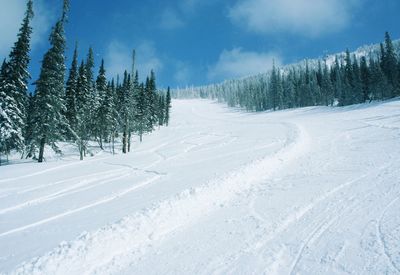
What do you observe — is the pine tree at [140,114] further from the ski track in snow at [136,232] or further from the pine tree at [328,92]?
the pine tree at [328,92]

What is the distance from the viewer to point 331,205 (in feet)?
28.0

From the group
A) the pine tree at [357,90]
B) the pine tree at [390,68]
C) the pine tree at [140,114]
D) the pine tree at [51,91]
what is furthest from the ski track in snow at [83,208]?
the pine tree at [357,90]

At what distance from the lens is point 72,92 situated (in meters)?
44.7

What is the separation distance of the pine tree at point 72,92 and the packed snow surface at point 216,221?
28099 millimetres

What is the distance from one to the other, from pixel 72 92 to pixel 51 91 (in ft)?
51.5

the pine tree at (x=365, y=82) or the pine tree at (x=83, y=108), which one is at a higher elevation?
the pine tree at (x=365, y=82)

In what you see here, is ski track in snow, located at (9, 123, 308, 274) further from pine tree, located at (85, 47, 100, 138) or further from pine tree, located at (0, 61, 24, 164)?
pine tree, located at (85, 47, 100, 138)

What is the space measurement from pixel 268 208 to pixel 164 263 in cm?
399

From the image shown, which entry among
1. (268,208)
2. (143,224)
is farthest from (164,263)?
(268,208)

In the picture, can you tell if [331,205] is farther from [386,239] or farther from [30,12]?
[30,12]

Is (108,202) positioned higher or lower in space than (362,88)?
lower

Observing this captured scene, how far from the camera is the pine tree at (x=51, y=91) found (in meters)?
29.2

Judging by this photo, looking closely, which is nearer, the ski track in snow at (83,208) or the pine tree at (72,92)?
the ski track in snow at (83,208)

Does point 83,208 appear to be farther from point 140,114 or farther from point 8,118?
point 140,114
